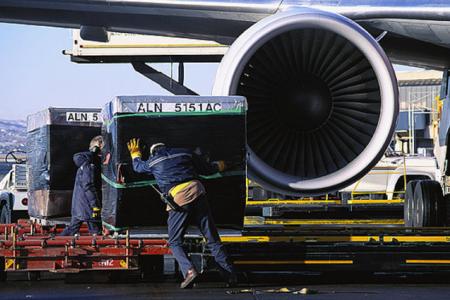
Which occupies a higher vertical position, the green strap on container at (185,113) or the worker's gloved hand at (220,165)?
the green strap on container at (185,113)

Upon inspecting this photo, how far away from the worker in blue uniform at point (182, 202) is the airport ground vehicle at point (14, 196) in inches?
354

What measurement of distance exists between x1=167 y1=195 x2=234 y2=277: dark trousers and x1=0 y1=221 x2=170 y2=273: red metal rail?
38cm

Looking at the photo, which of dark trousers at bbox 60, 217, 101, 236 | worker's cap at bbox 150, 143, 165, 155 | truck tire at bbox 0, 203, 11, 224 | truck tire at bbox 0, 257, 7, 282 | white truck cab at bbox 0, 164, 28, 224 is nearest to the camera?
worker's cap at bbox 150, 143, 165, 155

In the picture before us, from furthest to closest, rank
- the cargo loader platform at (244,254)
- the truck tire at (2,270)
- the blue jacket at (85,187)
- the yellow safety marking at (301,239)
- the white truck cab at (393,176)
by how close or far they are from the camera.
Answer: the white truck cab at (393,176) < the blue jacket at (85,187) < the yellow safety marking at (301,239) < the truck tire at (2,270) < the cargo loader platform at (244,254)

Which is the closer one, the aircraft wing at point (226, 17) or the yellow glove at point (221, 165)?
the yellow glove at point (221, 165)

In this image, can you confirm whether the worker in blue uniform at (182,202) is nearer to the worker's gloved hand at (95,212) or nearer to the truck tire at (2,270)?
the worker's gloved hand at (95,212)

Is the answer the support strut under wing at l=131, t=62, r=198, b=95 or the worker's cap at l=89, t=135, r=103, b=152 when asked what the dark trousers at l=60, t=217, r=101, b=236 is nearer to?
the worker's cap at l=89, t=135, r=103, b=152

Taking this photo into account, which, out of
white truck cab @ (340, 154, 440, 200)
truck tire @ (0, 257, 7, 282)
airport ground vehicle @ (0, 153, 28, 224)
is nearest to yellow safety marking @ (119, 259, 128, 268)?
truck tire @ (0, 257, 7, 282)

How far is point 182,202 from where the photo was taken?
827cm

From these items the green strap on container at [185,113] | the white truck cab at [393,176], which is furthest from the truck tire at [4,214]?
the green strap on container at [185,113]

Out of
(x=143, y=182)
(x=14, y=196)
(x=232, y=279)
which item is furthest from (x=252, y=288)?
(x=14, y=196)

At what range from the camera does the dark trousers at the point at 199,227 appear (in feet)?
27.2

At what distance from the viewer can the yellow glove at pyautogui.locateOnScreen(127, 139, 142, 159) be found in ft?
27.7

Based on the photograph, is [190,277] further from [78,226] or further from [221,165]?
[78,226]
